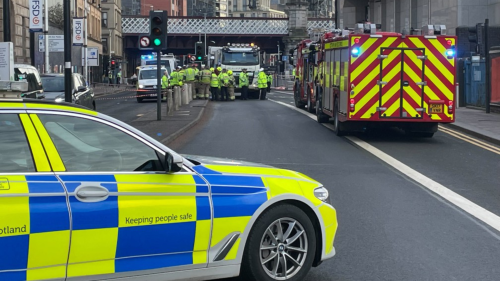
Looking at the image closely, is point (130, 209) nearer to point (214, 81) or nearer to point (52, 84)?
point (52, 84)

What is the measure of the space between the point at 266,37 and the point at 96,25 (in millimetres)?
21640

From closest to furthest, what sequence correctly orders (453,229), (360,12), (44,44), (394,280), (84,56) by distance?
(394,280), (453,229), (44,44), (84,56), (360,12)

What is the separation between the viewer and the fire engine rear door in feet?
60.1

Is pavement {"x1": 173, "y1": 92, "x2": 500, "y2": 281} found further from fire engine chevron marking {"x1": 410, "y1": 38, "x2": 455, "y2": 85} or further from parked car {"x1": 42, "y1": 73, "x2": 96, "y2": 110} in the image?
parked car {"x1": 42, "y1": 73, "x2": 96, "y2": 110}

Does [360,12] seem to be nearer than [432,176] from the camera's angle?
No

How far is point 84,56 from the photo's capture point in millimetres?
48031

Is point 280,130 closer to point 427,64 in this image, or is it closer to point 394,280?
point 427,64

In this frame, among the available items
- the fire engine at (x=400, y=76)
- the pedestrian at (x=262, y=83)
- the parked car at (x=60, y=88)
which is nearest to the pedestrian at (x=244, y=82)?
the pedestrian at (x=262, y=83)

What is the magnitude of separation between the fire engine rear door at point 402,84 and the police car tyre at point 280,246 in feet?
41.4

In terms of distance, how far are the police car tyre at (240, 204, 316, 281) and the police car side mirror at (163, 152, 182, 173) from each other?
2.65 feet

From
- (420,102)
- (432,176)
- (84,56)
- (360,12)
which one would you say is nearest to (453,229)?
(432,176)

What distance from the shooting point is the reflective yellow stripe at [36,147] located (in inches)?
199

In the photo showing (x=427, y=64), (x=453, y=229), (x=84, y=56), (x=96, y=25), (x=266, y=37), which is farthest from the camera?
(x=266, y=37)

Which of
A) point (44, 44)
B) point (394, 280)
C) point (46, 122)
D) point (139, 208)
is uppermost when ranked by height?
point (44, 44)
